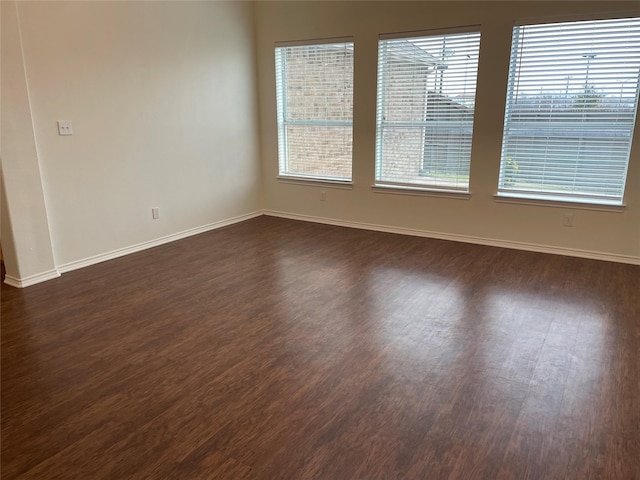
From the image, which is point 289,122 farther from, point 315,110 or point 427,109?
point 427,109

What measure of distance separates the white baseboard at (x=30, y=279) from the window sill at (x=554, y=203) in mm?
4301

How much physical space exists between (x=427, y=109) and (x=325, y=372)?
344cm

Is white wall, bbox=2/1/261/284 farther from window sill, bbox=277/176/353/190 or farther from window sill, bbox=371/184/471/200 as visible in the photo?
window sill, bbox=371/184/471/200

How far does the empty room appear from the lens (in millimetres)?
1996

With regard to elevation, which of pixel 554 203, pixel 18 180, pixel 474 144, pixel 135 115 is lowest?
pixel 554 203

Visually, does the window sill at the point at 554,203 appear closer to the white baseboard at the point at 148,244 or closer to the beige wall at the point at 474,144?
the beige wall at the point at 474,144

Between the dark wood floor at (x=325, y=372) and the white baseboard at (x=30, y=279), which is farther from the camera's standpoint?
the white baseboard at (x=30, y=279)

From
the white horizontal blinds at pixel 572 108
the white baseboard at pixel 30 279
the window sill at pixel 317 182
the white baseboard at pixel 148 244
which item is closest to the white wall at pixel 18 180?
the white baseboard at pixel 30 279

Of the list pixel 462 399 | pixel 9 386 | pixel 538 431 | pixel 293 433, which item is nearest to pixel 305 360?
pixel 293 433

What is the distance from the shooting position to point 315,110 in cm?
562

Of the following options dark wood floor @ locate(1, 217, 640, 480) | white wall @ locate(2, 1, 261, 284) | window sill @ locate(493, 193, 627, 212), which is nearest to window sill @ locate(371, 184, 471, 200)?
window sill @ locate(493, 193, 627, 212)

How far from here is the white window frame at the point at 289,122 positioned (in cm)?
537

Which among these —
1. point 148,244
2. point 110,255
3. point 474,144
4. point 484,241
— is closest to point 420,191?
point 474,144

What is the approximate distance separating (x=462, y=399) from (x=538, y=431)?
1.16 ft
